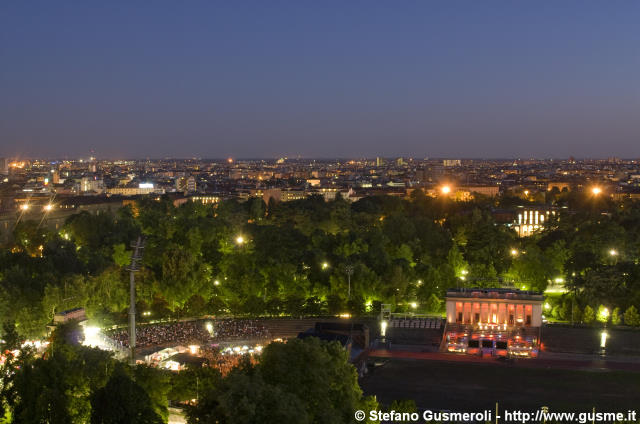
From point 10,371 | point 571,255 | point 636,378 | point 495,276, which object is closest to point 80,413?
point 10,371

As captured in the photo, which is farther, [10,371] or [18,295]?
[18,295]

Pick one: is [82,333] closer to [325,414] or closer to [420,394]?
[420,394]

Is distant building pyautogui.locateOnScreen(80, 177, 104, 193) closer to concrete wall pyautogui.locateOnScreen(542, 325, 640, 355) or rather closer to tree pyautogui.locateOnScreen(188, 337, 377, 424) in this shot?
concrete wall pyautogui.locateOnScreen(542, 325, 640, 355)

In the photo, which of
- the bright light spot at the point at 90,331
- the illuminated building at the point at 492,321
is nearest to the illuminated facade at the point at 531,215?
the illuminated building at the point at 492,321

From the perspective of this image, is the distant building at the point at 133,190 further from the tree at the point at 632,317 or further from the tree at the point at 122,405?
the tree at the point at 122,405

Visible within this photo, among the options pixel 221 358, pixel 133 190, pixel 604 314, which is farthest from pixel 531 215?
pixel 133 190
